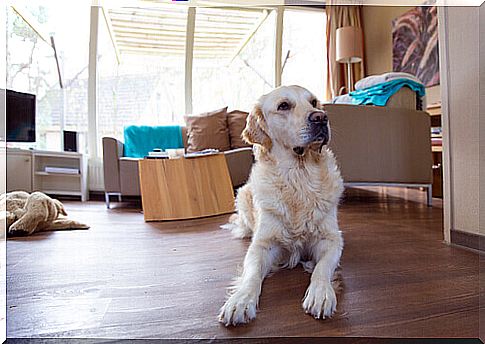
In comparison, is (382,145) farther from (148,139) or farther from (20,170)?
(20,170)

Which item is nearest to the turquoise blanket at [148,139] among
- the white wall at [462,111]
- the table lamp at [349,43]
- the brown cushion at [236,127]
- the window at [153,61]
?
the brown cushion at [236,127]

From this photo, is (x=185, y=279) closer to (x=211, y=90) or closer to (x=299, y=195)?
(x=299, y=195)

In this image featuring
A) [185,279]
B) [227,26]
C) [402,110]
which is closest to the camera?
[185,279]

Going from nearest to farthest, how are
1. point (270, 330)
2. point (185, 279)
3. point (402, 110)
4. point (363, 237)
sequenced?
point (270, 330) < point (185, 279) < point (363, 237) < point (402, 110)

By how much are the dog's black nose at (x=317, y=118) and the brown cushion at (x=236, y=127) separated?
265 centimetres

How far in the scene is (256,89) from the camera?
5480 millimetres

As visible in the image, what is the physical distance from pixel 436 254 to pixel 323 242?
55 cm

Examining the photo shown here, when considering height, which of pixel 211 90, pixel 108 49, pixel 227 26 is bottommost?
pixel 211 90

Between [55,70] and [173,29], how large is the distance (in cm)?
151

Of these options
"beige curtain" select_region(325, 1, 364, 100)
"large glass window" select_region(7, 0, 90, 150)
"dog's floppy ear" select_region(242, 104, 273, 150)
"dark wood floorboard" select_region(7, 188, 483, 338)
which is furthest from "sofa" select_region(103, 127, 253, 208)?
"beige curtain" select_region(325, 1, 364, 100)

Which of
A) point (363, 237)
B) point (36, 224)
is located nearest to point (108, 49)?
point (36, 224)

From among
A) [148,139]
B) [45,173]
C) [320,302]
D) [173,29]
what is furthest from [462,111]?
[173,29]

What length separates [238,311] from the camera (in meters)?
0.94

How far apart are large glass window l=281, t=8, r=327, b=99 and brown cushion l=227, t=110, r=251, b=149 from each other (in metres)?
1.51
